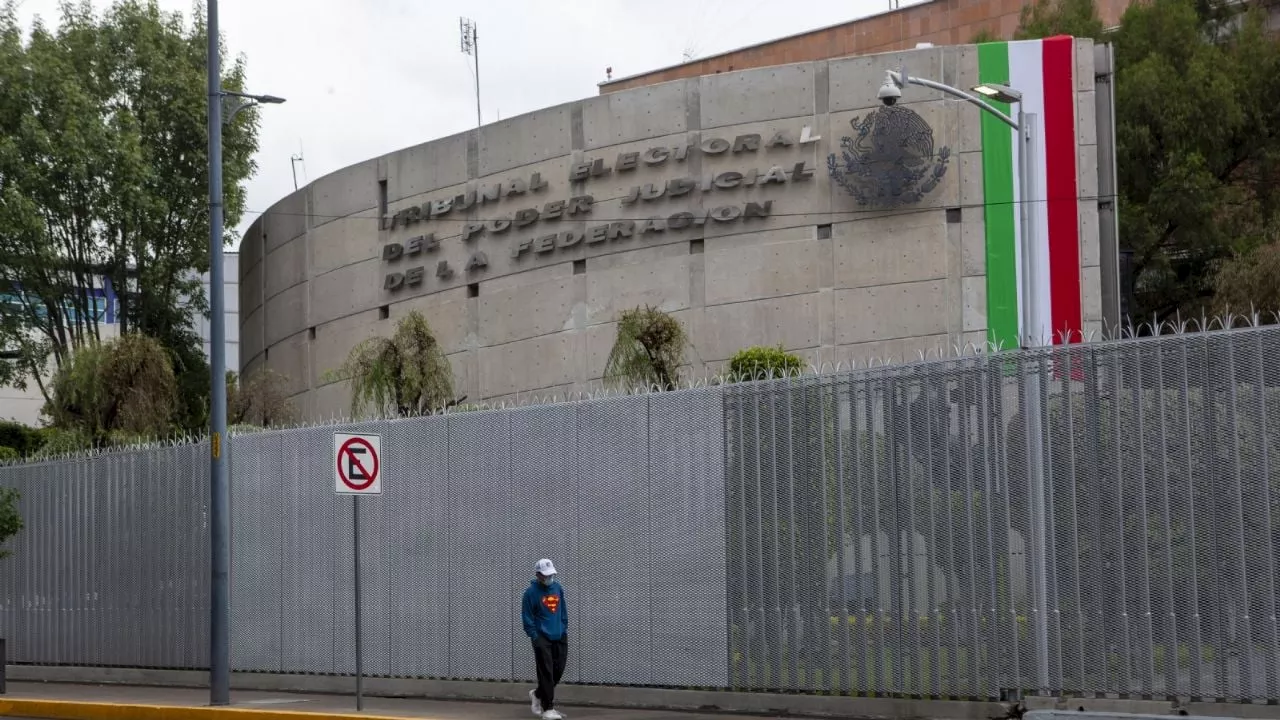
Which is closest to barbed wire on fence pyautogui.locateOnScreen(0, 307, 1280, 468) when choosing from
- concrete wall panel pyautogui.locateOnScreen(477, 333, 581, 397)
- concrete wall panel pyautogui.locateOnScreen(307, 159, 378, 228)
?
concrete wall panel pyautogui.locateOnScreen(477, 333, 581, 397)

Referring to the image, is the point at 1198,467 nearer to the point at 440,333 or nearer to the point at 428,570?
the point at 428,570

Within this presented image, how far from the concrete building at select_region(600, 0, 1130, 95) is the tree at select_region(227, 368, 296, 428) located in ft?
79.7

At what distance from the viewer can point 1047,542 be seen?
13391 mm

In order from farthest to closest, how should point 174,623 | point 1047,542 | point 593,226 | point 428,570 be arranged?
point 593,226 < point 174,623 < point 428,570 < point 1047,542

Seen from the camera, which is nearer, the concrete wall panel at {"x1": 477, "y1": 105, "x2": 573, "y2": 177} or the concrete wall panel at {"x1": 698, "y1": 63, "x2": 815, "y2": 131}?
the concrete wall panel at {"x1": 698, "y1": 63, "x2": 815, "y2": 131}

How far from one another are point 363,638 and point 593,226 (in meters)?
15.3

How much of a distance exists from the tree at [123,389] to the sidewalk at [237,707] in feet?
34.2

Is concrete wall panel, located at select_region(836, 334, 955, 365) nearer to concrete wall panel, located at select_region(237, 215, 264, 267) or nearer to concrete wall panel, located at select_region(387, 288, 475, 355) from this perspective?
concrete wall panel, located at select_region(387, 288, 475, 355)

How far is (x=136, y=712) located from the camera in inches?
739

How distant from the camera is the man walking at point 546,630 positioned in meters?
15.5

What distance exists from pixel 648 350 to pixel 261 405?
1317 cm

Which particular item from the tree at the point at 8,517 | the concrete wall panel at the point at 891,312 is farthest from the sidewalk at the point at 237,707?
the concrete wall panel at the point at 891,312

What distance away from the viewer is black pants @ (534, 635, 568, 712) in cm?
1545

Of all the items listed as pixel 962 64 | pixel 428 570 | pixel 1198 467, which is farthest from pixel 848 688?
pixel 962 64
